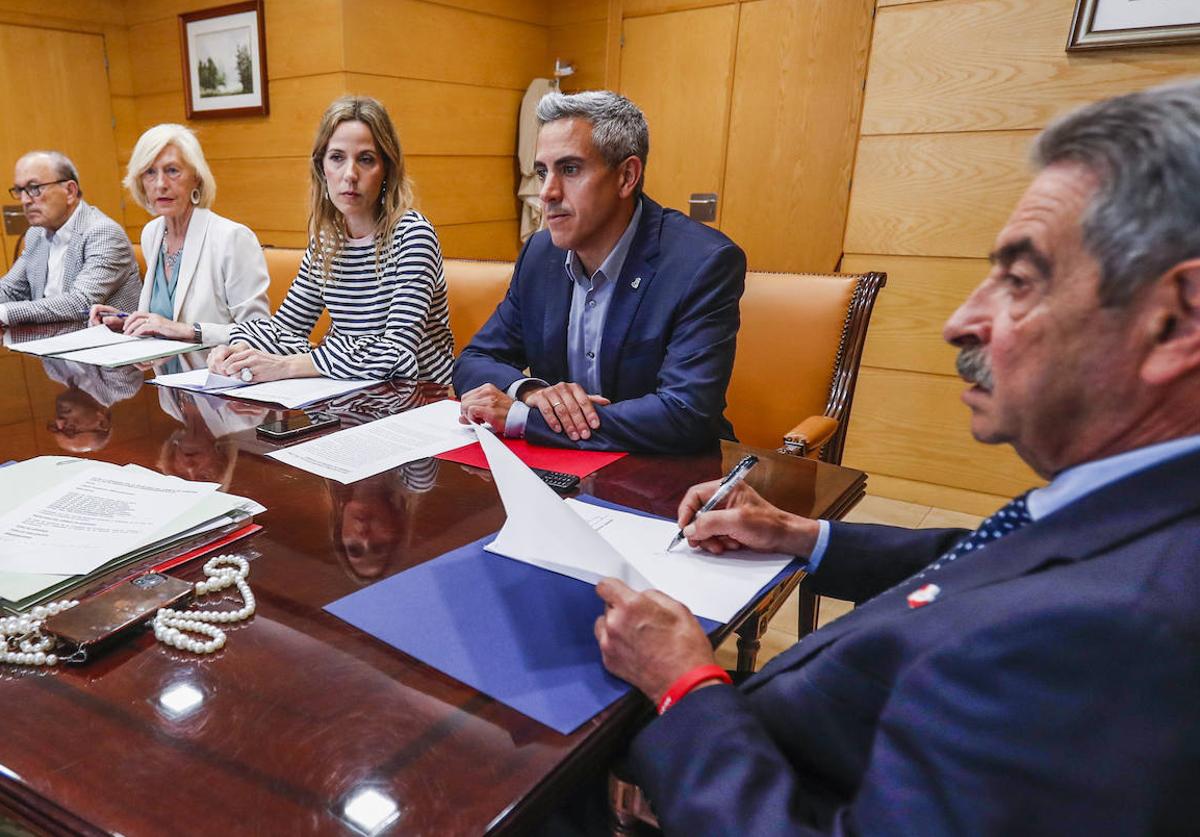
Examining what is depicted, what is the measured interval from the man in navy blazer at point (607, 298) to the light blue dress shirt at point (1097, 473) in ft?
2.81

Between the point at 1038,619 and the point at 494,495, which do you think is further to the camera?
the point at 494,495

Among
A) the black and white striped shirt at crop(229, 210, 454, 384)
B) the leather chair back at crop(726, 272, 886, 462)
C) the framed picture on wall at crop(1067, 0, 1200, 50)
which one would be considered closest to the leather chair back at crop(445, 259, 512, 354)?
the black and white striped shirt at crop(229, 210, 454, 384)

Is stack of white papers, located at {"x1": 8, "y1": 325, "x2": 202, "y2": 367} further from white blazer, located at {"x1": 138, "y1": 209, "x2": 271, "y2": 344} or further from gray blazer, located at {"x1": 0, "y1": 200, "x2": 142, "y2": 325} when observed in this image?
gray blazer, located at {"x1": 0, "y1": 200, "x2": 142, "y2": 325}

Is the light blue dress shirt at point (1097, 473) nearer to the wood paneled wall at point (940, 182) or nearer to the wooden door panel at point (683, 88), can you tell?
the wood paneled wall at point (940, 182)

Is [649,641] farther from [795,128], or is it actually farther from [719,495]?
[795,128]

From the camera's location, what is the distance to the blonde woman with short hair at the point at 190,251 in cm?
273

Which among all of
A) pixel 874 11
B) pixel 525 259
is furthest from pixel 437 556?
pixel 874 11

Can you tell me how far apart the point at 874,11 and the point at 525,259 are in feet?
7.77

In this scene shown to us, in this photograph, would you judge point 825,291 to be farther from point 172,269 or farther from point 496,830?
point 172,269

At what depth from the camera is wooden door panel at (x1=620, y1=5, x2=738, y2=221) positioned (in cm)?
382

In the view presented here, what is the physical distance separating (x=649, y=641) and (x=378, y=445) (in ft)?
2.65

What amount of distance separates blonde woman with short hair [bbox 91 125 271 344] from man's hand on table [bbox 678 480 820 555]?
2207 mm

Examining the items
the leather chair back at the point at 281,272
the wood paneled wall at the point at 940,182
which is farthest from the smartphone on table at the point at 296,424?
the wood paneled wall at the point at 940,182

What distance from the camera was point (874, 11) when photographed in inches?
131
